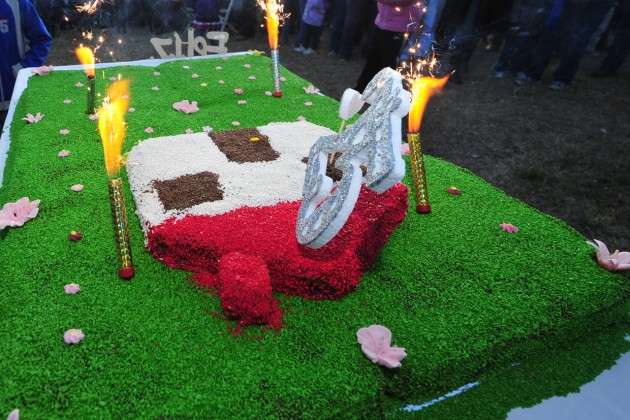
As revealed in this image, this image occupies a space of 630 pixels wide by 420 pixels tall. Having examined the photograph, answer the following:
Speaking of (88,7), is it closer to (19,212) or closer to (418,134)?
(19,212)

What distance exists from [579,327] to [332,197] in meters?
1.34

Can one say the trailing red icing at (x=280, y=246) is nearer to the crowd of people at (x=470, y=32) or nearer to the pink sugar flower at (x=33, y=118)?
the pink sugar flower at (x=33, y=118)

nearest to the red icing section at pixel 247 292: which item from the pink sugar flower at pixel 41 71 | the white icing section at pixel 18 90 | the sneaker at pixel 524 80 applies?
the white icing section at pixel 18 90

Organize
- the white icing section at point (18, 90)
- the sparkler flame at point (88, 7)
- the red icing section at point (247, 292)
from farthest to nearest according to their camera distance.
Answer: the sparkler flame at point (88, 7) < the white icing section at point (18, 90) < the red icing section at point (247, 292)

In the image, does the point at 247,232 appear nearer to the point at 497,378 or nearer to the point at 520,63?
the point at 497,378

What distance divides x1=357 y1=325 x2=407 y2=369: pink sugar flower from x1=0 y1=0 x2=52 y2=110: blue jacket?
460 cm

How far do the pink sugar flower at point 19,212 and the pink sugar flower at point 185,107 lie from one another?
1767mm

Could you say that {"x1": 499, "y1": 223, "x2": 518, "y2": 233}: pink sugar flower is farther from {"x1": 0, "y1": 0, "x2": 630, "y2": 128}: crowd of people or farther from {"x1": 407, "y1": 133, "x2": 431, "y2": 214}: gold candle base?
{"x1": 0, "y1": 0, "x2": 630, "y2": 128}: crowd of people

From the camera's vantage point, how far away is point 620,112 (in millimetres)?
6555

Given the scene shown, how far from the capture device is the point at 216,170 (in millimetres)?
2859

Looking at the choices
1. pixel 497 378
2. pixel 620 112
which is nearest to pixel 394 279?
pixel 497 378

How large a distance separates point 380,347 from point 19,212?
2.01 metres

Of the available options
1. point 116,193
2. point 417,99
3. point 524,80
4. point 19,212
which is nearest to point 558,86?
point 524,80

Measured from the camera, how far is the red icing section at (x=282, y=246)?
2.04 meters
